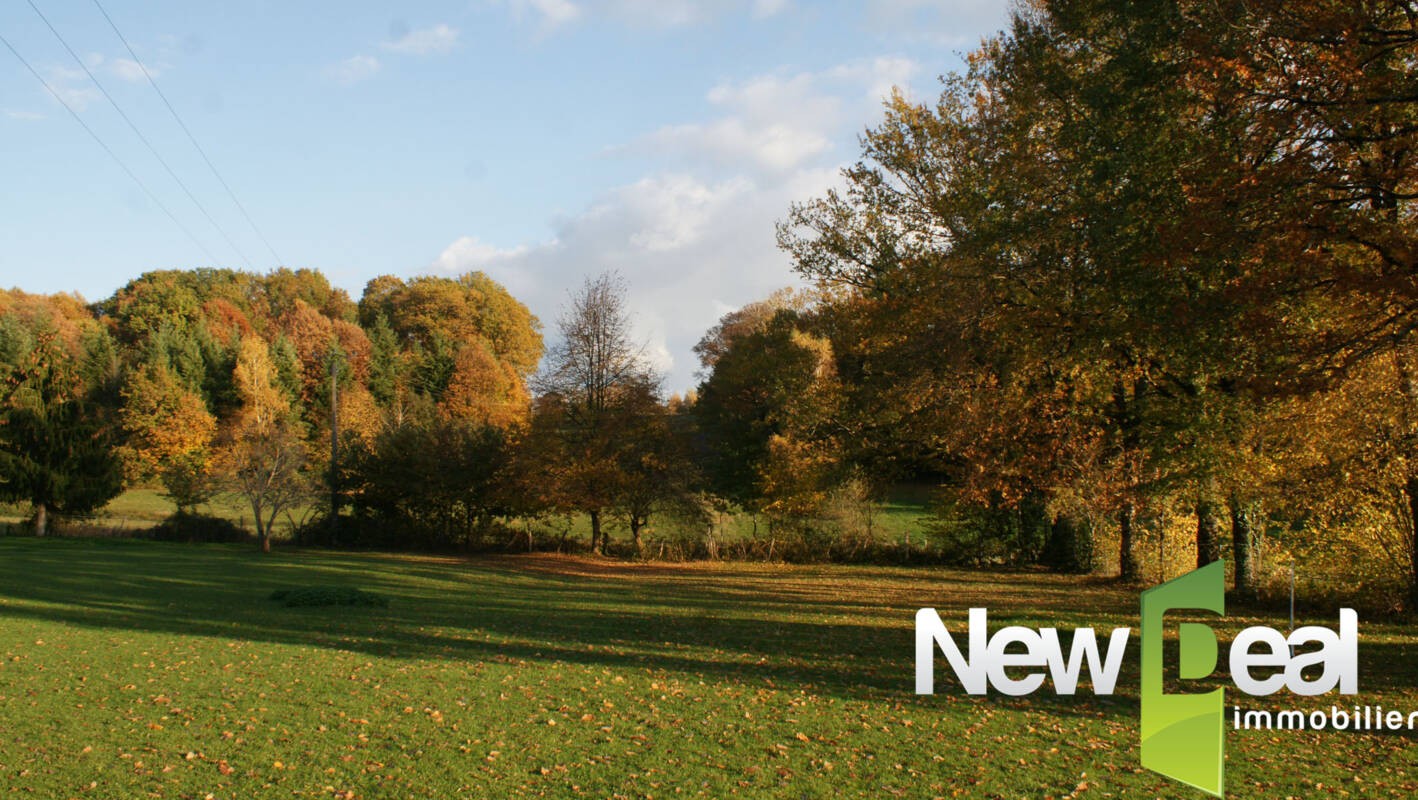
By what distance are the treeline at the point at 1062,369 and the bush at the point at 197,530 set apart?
96 centimetres

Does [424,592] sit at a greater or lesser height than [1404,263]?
lesser

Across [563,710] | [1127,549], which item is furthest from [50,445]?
[1127,549]

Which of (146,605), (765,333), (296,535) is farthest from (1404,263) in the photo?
(765,333)

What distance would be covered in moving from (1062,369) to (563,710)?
43.1ft

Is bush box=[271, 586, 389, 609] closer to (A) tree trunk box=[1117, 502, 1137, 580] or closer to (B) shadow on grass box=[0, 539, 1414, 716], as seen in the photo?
(B) shadow on grass box=[0, 539, 1414, 716]

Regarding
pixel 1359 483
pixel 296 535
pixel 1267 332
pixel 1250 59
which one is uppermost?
pixel 1250 59

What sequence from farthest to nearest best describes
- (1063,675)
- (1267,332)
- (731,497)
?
(731,497) → (1267,332) → (1063,675)

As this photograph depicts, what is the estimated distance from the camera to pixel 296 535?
35.3m

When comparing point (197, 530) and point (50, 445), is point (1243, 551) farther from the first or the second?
point (50, 445)

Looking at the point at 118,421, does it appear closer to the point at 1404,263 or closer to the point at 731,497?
the point at 731,497

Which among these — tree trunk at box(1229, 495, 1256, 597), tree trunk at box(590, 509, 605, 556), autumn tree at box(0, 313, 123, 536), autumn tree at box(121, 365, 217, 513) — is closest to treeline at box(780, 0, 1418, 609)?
tree trunk at box(1229, 495, 1256, 597)

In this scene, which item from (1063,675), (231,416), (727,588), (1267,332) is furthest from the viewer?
(231,416)

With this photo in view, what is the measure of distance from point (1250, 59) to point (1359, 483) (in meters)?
7.73

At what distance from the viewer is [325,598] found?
16.7 metres
